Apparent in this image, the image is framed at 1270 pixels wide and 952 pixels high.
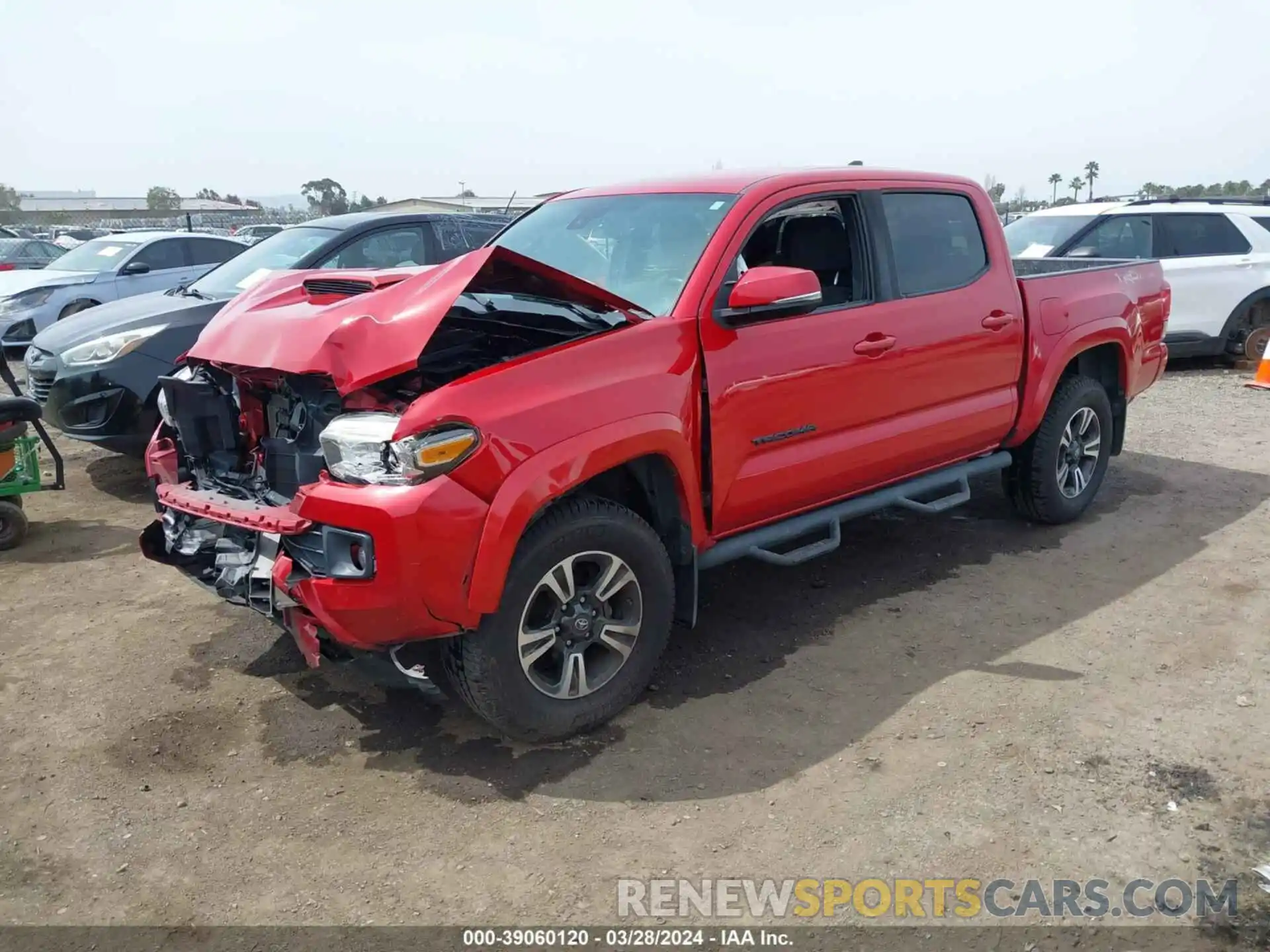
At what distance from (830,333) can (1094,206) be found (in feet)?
26.5

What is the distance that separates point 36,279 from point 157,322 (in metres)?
7.38

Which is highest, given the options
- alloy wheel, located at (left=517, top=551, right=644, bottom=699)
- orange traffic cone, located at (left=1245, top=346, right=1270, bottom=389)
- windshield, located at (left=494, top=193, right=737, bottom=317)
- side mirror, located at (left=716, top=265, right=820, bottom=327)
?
windshield, located at (left=494, top=193, right=737, bottom=317)

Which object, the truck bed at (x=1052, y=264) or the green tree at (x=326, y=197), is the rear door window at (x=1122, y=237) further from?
the green tree at (x=326, y=197)

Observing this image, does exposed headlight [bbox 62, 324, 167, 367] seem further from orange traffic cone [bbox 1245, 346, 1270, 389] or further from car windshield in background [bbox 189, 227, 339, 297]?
orange traffic cone [bbox 1245, 346, 1270, 389]

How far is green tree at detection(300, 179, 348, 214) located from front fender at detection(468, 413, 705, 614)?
125 ft

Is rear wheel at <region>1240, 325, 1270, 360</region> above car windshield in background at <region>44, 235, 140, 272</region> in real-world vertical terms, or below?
below

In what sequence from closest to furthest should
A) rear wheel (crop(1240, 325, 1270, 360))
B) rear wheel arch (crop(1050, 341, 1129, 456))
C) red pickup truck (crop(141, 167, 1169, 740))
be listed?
red pickup truck (crop(141, 167, 1169, 740)), rear wheel arch (crop(1050, 341, 1129, 456)), rear wheel (crop(1240, 325, 1270, 360))

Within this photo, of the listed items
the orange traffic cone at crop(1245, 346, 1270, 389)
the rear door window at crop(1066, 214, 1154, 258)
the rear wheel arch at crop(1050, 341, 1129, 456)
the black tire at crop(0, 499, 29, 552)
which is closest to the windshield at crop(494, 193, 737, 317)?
the rear wheel arch at crop(1050, 341, 1129, 456)

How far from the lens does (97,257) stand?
1212 cm

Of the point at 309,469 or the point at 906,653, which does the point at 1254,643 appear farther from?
the point at 309,469

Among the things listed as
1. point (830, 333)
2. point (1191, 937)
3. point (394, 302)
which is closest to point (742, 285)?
point (830, 333)

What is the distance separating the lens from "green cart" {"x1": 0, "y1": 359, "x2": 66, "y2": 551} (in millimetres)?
5418

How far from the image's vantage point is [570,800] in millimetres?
3182

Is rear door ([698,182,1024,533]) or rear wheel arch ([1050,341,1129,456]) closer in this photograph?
rear door ([698,182,1024,533])
